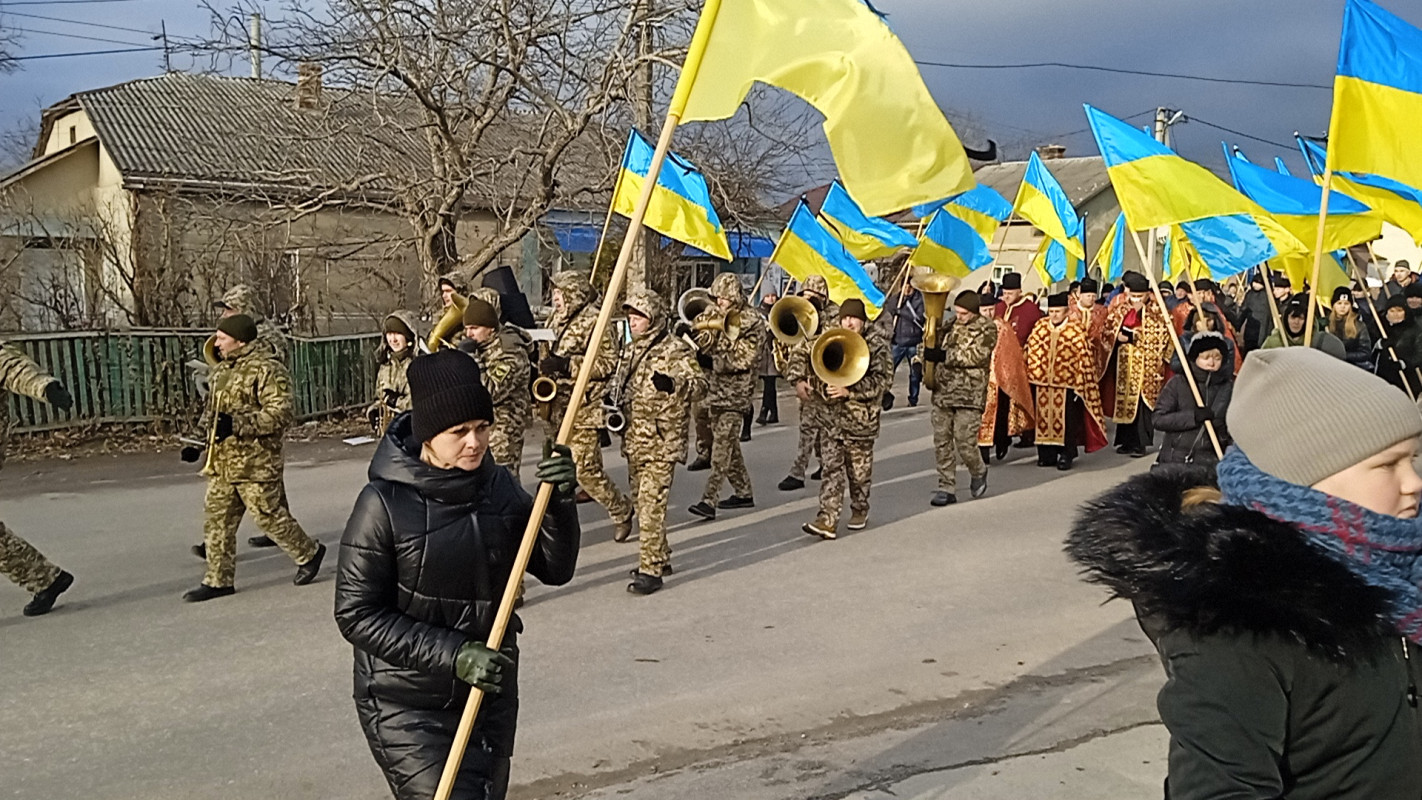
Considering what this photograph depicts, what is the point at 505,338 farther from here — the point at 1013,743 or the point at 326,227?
the point at 326,227

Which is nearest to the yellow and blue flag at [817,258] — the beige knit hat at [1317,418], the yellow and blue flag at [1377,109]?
the yellow and blue flag at [1377,109]

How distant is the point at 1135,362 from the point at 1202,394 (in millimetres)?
5469

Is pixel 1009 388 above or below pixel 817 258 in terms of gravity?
below

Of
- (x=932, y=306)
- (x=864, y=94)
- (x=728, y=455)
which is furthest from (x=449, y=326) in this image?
(x=864, y=94)

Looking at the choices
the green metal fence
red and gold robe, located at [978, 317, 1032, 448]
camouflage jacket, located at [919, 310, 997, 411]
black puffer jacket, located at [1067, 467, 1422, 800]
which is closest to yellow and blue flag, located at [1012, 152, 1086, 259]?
red and gold robe, located at [978, 317, 1032, 448]

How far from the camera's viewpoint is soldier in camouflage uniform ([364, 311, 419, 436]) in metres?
8.38

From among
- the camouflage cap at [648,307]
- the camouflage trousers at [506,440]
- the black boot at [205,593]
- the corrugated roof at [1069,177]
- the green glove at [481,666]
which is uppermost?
the corrugated roof at [1069,177]

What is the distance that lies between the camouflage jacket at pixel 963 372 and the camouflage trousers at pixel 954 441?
0.08m

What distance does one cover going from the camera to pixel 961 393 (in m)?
10.7

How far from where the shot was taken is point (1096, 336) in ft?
42.5

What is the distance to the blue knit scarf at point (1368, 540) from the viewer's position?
198 centimetres

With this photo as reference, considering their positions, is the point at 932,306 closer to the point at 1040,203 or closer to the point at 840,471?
the point at 1040,203

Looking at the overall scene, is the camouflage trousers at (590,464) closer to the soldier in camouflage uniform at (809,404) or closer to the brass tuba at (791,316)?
the soldier in camouflage uniform at (809,404)

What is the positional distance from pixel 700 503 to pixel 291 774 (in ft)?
17.7
